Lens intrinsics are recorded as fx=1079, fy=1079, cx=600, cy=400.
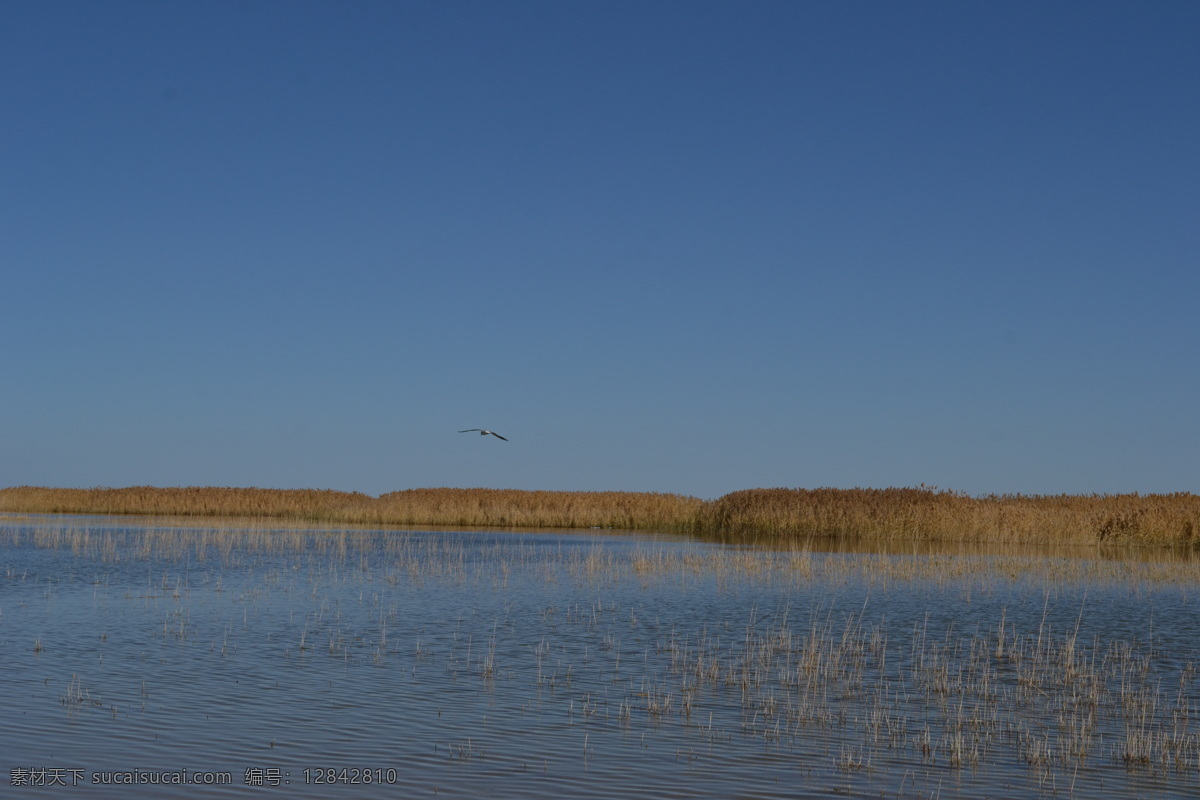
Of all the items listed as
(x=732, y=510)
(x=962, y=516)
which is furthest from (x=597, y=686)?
(x=732, y=510)

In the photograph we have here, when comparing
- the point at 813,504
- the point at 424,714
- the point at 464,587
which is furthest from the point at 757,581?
the point at 813,504

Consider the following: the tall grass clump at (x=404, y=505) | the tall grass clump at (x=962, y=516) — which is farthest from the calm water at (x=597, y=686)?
the tall grass clump at (x=404, y=505)

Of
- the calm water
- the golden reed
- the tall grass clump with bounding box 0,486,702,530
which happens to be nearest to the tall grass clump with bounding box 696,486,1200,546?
the golden reed

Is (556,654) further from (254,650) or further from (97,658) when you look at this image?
(97,658)

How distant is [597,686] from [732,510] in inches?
1454

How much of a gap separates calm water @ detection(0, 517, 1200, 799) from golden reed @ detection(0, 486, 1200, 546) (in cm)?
1701

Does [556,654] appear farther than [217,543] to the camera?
No

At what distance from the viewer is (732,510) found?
48.4m

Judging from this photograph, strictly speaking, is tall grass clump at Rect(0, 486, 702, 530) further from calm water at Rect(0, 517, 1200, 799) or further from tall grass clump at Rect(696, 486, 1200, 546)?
calm water at Rect(0, 517, 1200, 799)

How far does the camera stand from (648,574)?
25156 millimetres

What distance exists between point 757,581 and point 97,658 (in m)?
14.3

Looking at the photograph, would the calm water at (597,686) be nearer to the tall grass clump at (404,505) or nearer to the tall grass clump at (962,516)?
the tall grass clump at (962,516)

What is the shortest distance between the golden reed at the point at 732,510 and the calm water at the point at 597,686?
17007 mm

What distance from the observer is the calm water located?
8.41 metres
